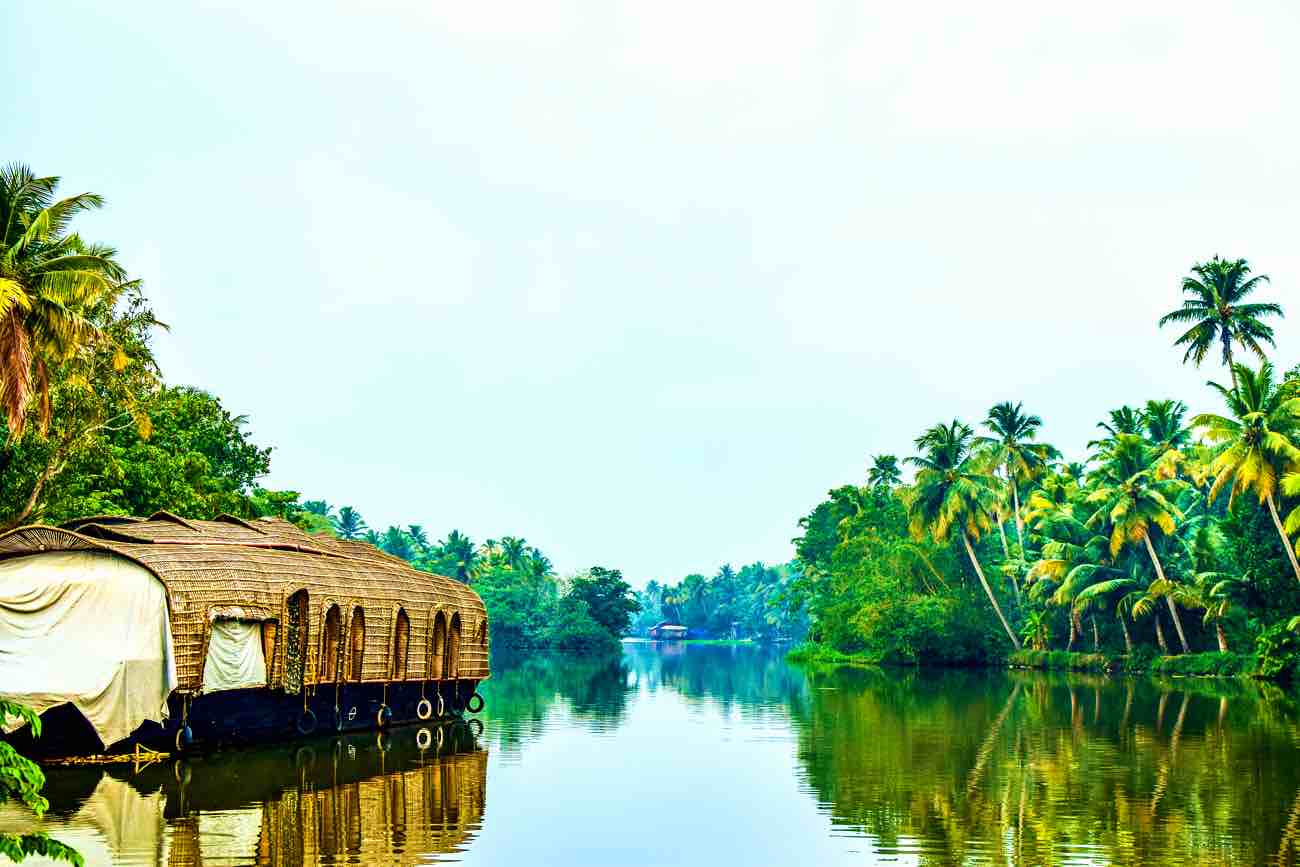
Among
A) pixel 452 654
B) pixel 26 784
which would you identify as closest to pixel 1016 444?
pixel 452 654

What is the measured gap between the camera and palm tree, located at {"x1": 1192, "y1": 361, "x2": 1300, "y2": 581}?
40.3 m

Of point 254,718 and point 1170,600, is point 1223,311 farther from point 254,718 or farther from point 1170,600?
point 254,718

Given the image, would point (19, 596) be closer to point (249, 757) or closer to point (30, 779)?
point (249, 757)

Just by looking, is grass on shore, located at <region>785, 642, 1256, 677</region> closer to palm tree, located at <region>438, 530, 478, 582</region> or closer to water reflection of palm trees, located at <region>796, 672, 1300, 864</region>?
water reflection of palm trees, located at <region>796, 672, 1300, 864</region>

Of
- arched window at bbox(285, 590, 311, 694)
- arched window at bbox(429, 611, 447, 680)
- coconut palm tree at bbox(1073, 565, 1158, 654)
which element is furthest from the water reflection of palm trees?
coconut palm tree at bbox(1073, 565, 1158, 654)

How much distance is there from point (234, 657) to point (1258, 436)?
108ft

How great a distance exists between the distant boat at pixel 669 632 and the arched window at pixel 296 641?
133 metres

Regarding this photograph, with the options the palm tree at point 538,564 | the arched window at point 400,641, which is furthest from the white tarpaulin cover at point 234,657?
the palm tree at point 538,564

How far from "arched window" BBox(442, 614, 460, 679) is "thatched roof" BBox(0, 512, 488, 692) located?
7.8 inches

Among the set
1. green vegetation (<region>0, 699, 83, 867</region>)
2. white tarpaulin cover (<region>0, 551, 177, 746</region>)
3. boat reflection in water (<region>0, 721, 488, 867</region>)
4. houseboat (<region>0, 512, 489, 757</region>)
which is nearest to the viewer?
green vegetation (<region>0, 699, 83, 867</region>)

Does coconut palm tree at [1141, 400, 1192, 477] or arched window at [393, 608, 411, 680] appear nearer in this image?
arched window at [393, 608, 411, 680]

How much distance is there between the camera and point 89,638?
1842cm

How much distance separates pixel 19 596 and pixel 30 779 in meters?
13.6

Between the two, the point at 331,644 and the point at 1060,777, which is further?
the point at 331,644
